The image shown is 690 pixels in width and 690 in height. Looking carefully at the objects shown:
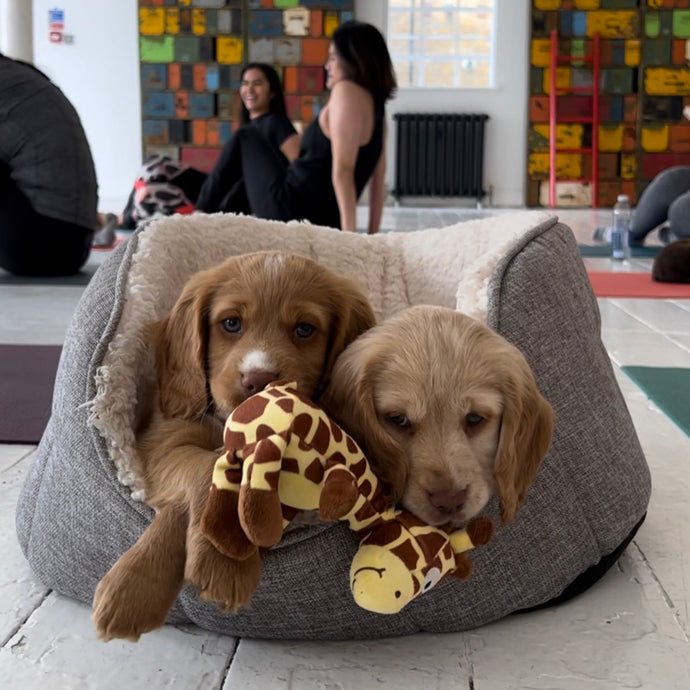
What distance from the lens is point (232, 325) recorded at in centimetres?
143

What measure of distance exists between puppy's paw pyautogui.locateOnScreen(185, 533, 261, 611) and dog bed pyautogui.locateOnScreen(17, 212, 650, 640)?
18 cm

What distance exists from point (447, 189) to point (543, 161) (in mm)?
1167

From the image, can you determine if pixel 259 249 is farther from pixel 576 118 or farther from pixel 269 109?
pixel 576 118

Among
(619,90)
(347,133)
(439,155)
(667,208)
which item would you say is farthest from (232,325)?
(619,90)

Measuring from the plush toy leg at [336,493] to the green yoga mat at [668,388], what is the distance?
146cm

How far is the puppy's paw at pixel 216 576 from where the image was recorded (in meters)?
1.12

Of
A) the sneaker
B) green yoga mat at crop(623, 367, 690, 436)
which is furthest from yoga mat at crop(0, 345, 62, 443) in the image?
the sneaker

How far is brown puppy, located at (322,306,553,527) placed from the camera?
1.23 meters

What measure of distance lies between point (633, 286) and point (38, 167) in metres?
3.05

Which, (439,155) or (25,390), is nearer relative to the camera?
(25,390)

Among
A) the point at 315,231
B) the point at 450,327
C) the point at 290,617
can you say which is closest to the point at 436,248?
the point at 315,231

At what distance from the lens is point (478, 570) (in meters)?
1.40

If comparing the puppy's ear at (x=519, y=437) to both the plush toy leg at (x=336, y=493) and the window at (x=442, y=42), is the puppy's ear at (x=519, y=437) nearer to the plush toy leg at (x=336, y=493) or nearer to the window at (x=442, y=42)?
the plush toy leg at (x=336, y=493)

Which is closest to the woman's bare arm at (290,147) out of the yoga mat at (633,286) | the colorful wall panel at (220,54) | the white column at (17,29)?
the yoga mat at (633,286)
